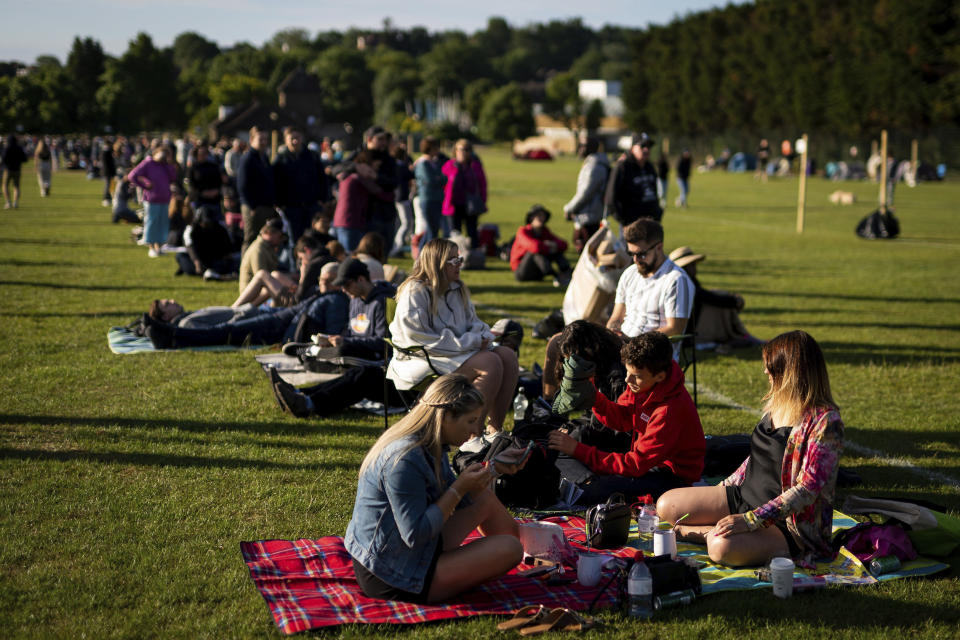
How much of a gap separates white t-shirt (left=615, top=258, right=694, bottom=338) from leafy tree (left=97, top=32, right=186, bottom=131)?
106 meters

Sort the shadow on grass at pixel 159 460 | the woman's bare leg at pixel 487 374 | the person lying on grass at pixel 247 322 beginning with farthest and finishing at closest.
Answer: the person lying on grass at pixel 247 322, the woman's bare leg at pixel 487 374, the shadow on grass at pixel 159 460

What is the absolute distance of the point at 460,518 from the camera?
180 inches

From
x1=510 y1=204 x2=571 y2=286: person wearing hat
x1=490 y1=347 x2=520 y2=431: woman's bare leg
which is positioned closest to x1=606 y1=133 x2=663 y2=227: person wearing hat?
x1=510 y1=204 x2=571 y2=286: person wearing hat

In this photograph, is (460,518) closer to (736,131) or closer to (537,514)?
(537,514)

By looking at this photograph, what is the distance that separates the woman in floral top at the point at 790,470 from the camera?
15.4 ft

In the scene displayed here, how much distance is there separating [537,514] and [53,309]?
8.52 m

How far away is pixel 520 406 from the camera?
7.84m

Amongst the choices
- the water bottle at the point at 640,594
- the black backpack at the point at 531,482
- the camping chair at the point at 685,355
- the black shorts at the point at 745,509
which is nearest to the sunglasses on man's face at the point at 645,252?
the camping chair at the point at 685,355

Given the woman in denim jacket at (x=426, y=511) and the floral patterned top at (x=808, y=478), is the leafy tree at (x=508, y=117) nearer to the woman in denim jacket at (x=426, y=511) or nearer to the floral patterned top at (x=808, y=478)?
the floral patterned top at (x=808, y=478)

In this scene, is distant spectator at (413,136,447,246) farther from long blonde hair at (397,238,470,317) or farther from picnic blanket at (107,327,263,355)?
long blonde hair at (397,238,470,317)

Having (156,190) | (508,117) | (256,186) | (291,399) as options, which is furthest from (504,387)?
(508,117)

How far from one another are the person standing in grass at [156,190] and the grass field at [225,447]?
4.77 feet

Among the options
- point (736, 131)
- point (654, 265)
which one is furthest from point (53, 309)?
point (736, 131)

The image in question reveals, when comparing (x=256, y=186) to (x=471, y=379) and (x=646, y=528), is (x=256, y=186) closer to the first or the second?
(x=471, y=379)
